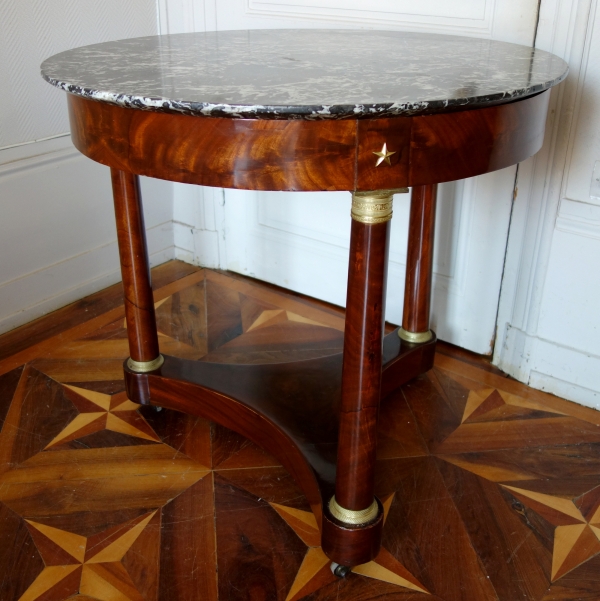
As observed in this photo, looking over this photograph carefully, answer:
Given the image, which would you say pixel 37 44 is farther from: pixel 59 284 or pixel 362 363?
pixel 362 363

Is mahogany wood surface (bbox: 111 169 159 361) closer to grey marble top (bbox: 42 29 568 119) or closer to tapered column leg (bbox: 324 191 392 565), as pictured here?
grey marble top (bbox: 42 29 568 119)

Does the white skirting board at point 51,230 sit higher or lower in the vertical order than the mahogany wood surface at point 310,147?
lower

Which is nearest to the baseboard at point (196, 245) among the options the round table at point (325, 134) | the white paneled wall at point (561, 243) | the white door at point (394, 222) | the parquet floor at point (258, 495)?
the white door at point (394, 222)

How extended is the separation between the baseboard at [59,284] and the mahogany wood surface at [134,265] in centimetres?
51

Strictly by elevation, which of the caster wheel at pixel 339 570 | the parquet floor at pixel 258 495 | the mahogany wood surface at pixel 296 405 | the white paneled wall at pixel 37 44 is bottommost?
the parquet floor at pixel 258 495

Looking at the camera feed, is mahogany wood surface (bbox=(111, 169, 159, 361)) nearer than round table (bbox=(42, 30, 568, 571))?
No

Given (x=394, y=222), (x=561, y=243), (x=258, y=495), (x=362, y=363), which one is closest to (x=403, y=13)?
(x=394, y=222)

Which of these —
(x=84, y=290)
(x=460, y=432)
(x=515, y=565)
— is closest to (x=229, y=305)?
(x=84, y=290)

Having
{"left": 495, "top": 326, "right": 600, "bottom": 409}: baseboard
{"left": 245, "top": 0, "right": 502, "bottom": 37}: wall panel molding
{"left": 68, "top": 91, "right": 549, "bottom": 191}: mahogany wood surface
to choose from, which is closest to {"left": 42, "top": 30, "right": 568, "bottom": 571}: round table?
{"left": 68, "top": 91, "right": 549, "bottom": 191}: mahogany wood surface

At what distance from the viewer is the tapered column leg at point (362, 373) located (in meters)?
0.82

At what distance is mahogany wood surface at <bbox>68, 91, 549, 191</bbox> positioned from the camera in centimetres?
74

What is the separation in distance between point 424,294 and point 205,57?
2.12 feet

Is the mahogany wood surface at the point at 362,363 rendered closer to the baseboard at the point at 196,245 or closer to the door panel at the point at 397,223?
the door panel at the point at 397,223

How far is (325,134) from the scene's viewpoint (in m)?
0.73
